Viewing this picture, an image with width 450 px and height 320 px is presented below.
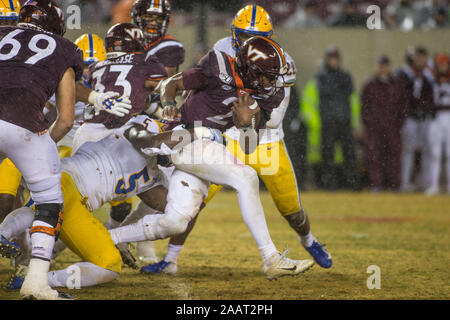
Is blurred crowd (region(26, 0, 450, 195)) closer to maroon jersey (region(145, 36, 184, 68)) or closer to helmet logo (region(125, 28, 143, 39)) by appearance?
maroon jersey (region(145, 36, 184, 68))

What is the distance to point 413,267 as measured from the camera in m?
4.98

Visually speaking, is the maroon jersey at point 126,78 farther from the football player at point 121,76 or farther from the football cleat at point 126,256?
the football cleat at point 126,256

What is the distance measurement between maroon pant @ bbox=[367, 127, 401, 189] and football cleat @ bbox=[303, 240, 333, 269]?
5.40 m

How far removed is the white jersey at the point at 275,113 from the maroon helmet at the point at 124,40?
64cm

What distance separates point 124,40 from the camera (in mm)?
4789

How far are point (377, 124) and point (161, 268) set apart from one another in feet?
20.4

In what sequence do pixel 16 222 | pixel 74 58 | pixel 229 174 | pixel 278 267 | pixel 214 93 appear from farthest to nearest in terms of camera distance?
pixel 214 93
pixel 229 174
pixel 278 267
pixel 16 222
pixel 74 58

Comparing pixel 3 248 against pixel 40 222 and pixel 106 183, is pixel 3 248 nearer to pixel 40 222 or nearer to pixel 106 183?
pixel 40 222

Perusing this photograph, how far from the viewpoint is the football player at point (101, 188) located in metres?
3.94

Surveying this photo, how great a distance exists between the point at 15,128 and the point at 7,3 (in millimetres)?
1302

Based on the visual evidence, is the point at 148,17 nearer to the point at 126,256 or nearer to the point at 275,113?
the point at 275,113

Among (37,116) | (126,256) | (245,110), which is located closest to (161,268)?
(126,256)

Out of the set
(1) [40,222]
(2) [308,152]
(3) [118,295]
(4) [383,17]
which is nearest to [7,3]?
(1) [40,222]

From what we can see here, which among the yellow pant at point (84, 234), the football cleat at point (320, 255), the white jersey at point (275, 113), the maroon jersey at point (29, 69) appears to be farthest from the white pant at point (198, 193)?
the football cleat at point (320, 255)
